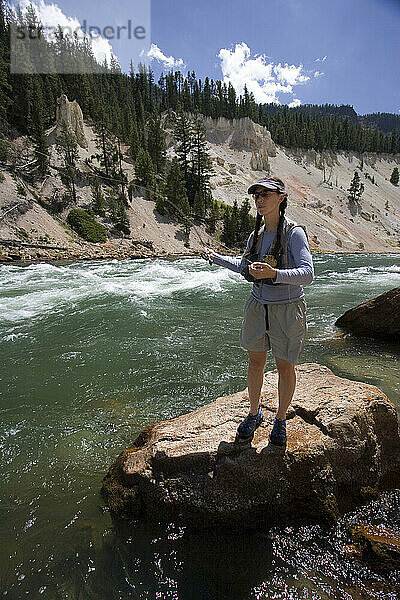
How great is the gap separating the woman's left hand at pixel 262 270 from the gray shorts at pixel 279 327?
0.39 m

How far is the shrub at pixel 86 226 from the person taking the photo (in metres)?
33.9

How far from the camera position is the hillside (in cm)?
3041

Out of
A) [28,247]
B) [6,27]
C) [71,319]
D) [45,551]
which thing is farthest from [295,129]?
[45,551]

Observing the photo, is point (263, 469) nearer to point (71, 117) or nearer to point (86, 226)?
point (86, 226)

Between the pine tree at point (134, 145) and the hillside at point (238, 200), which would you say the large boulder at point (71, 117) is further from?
the pine tree at point (134, 145)

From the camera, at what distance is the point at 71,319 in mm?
10219

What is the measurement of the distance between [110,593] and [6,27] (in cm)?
9069

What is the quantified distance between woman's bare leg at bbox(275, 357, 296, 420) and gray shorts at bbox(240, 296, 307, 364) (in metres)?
0.08

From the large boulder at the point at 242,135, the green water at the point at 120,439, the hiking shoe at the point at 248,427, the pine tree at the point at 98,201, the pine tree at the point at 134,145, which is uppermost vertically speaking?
the large boulder at the point at 242,135

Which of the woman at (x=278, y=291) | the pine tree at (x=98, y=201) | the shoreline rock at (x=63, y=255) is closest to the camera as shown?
the woman at (x=278, y=291)

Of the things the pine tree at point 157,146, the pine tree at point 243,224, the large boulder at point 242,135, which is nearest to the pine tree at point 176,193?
the pine tree at point 243,224

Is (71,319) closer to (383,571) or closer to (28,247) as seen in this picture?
(383,571)

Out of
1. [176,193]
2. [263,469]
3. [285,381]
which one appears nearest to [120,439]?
[263,469]

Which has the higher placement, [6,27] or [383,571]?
[6,27]
